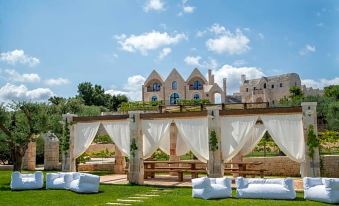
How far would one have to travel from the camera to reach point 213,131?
44.0 ft

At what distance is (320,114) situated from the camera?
119ft

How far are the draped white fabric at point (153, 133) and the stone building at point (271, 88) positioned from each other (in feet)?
158

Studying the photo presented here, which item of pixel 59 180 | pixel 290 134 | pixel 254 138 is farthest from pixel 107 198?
pixel 290 134

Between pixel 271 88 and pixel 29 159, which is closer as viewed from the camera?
pixel 29 159

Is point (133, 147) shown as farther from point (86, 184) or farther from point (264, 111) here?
point (264, 111)

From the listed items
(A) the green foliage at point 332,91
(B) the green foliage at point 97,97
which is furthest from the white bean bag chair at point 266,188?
(B) the green foliage at point 97,97

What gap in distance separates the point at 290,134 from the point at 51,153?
42.5 feet

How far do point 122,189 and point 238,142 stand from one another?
4.34 meters

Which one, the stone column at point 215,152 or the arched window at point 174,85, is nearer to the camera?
the stone column at point 215,152

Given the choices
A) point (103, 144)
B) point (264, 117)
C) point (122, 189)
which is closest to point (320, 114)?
point (103, 144)

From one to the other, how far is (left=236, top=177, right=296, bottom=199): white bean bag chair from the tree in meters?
8.55

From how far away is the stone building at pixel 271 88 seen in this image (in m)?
60.4

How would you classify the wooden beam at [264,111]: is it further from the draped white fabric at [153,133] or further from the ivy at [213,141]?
the draped white fabric at [153,133]

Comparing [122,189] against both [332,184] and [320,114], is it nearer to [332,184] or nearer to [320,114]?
[332,184]
